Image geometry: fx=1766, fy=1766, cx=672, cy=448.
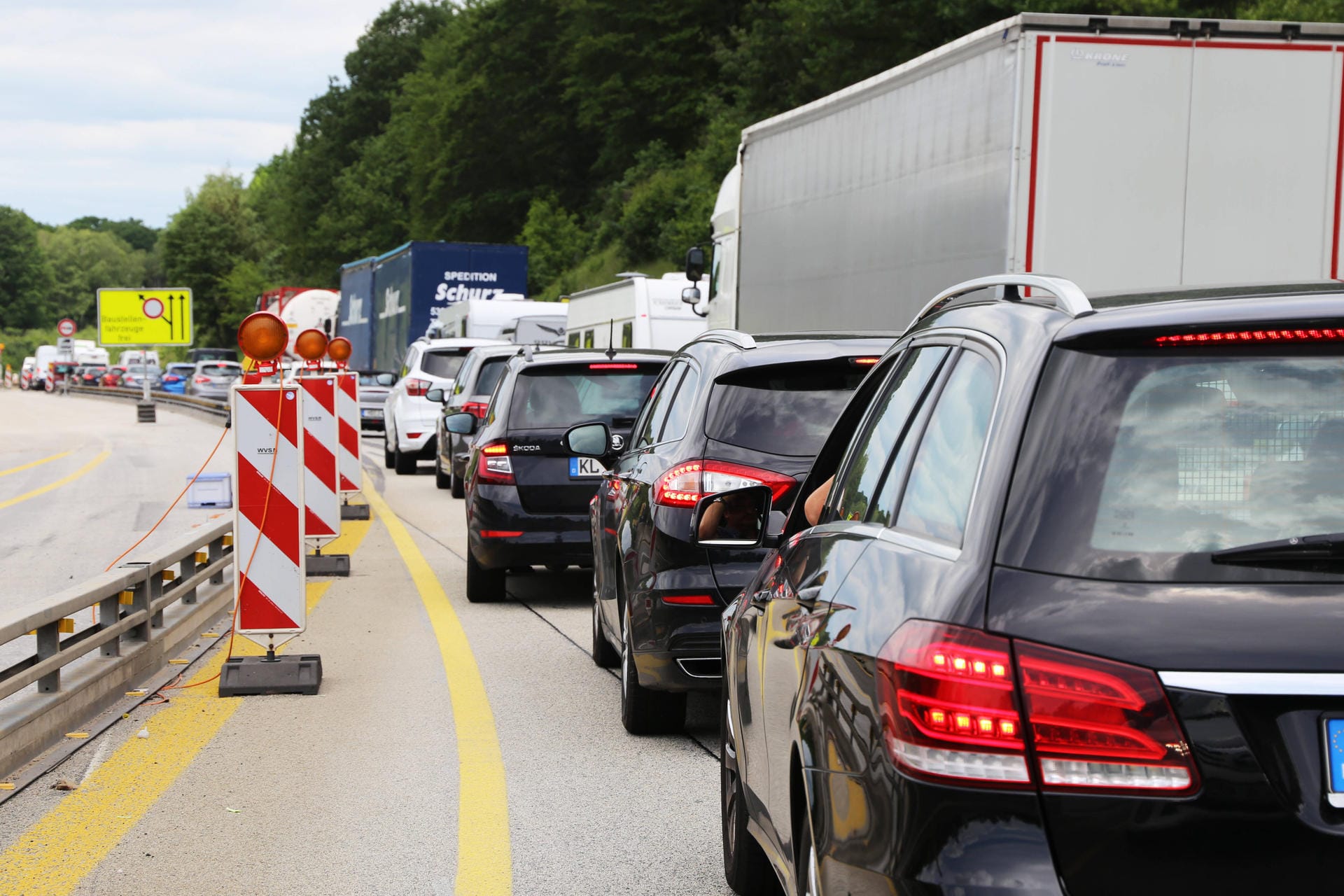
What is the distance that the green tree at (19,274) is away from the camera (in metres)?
180

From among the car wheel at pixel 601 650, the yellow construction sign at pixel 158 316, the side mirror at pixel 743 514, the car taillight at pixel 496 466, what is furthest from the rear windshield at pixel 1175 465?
the yellow construction sign at pixel 158 316

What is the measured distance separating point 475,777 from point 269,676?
2183 millimetres

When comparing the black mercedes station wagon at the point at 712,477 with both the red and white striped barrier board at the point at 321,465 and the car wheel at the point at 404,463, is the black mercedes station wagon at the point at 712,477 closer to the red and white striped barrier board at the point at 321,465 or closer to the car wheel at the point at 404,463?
the red and white striped barrier board at the point at 321,465

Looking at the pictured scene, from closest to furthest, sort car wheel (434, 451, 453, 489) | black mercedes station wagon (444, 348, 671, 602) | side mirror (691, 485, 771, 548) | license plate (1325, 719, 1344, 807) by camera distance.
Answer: license plate (1325, 719, 1344, 807) < side mirror (691, 485, 771, 548) < black mercedes station wagon (444, 348, 671, 602) < car wheel (434, 451, 453, 489)

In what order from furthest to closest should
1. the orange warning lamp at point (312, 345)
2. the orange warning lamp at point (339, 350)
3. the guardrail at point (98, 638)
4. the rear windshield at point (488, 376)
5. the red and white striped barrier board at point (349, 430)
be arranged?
the rear windshield at point (488, 376) < the orange warning lamp at point (339, 350) < the red and white striped barrier board at point (349, 430) < the orange warning lamp at point (312, 345) < the guardrail at point (98, 638)

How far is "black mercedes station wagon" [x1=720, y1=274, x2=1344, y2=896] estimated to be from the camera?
8.33 ft

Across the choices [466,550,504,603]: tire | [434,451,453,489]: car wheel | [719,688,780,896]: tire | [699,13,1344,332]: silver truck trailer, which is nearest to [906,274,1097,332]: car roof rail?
[719,688,780,896]: tire

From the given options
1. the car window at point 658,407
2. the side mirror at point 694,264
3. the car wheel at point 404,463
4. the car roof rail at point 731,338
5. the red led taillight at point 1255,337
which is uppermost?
the side mirror at point 694,264

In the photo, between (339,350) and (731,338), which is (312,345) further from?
(731,338)

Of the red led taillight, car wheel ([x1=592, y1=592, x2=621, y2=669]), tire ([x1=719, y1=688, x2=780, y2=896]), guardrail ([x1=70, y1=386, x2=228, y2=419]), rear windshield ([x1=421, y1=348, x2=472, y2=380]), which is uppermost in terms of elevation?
the red led taillight

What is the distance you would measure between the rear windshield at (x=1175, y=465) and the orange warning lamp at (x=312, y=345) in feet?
45.3

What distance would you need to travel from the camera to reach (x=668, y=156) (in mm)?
57375

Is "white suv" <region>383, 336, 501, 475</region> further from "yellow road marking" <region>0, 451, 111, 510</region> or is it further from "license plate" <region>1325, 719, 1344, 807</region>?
"license plate" <region>1325, 719, 1344, 807</region>

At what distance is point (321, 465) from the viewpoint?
42.9ft
